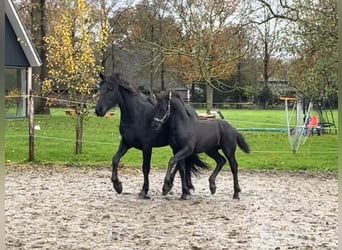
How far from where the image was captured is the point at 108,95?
661 cm

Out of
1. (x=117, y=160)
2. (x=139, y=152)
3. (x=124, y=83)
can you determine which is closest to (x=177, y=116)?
(x=124, y=83)

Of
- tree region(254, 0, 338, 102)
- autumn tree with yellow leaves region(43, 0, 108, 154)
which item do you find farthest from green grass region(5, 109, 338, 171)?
tree region(254, 0, 338, 102)

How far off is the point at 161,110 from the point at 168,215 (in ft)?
4.11

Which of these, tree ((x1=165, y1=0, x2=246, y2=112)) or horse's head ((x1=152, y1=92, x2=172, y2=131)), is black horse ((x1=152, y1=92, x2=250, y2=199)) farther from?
tree ((x1=165, y1=0, x2=246, y2=112))

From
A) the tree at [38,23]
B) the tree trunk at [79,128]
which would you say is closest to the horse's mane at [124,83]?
the tree trunk at [79,128]

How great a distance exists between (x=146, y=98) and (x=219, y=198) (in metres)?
1.55

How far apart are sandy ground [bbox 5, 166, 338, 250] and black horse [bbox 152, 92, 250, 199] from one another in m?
0.60

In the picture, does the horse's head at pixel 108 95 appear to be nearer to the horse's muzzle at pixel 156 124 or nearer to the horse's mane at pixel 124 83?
the horse's mane at pixel 124 83

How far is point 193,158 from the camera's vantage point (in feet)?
23.6

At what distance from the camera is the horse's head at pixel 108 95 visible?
655 centimetres

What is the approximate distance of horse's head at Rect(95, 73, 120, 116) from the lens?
6547mm

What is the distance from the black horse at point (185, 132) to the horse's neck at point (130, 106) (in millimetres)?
358

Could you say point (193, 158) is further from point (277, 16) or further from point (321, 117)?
point (321, 117)

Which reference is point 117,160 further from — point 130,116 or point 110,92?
point 110,92
